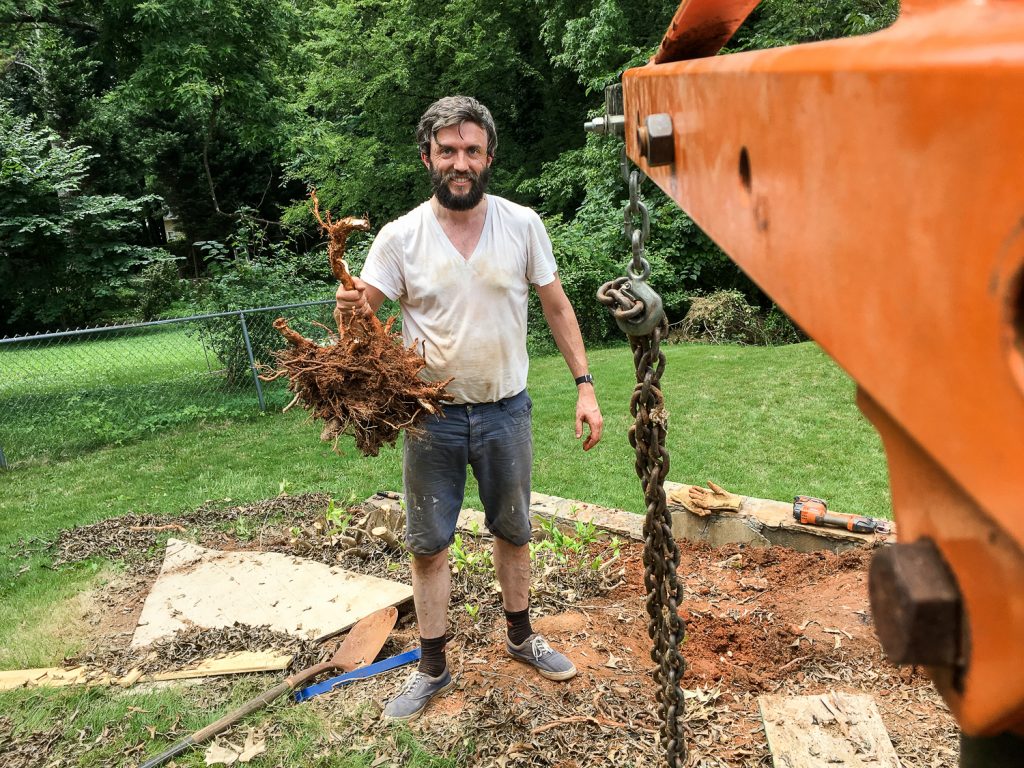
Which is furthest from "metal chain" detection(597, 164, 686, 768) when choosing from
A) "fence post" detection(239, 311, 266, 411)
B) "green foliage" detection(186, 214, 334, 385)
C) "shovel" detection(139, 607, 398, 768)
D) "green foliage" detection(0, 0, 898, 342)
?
"green foliage" detection(0, 0, 898, 342)

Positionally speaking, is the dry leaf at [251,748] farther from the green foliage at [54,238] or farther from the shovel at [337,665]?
the green foliage at [54,238]

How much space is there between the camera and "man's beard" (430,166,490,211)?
2.97 meters

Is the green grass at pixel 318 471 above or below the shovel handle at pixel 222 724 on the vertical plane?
below

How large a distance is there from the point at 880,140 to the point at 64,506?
756 centimetres

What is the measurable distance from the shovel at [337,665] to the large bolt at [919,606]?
3.19m

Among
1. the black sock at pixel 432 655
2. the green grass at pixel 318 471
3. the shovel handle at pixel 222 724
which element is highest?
the black sock at pixel 432 655

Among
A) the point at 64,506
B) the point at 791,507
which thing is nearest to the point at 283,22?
the point at 64,506

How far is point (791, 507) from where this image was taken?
14.2ft

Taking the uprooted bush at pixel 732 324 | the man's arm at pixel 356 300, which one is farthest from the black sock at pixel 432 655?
Answer: the uprooted bush at pixel 732 324

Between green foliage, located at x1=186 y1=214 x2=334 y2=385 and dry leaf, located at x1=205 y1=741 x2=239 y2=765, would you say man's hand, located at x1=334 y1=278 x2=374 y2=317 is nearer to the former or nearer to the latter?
dry leaf, located at x1=205 y1=741 x2=239 y2=765

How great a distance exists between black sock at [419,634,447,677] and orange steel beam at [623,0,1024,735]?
278 centimetres

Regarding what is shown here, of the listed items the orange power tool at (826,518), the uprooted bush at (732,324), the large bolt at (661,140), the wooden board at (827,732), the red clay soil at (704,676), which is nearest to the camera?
the large bolt at (661,140)

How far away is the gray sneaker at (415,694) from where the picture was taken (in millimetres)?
3102

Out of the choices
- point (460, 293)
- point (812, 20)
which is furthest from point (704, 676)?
point (812, 20)
